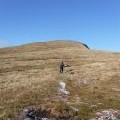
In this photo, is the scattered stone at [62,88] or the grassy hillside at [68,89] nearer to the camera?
the grassy hillside at [68,89]

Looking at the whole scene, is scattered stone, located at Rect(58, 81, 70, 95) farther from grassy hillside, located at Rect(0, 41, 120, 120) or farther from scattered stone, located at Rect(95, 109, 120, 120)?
scattered stone, located at Rect(95, 109, 120, 120)

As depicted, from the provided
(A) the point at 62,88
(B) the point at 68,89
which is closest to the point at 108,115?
(B) the point at 68,89

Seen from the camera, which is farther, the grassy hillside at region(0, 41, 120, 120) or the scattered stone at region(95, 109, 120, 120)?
the grassy hillside at region(0, 41, 120, 120)

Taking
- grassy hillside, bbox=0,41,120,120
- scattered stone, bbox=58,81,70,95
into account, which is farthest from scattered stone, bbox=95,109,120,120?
scattered stone, bbox=58,81,70,95

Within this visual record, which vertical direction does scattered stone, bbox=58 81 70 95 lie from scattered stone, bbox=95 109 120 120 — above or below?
above

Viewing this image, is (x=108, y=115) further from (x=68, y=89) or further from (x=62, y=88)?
(x=62, y=88)

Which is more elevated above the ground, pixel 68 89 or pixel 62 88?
pixel 62 88

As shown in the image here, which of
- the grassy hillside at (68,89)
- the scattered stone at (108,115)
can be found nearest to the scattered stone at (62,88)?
the grassy hillside at (68,89)

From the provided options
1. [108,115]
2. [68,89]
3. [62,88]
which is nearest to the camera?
[108,115]

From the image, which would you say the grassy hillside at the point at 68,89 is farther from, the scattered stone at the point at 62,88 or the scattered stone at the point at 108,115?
the scattered stone at the point at 108,115

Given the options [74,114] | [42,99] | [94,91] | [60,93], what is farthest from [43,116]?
[94,91]

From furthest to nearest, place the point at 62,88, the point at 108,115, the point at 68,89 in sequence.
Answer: the point at 62,88
the point at 68,89
the point at 108,115

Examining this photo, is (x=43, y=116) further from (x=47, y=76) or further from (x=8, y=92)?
(x=47, y=76)

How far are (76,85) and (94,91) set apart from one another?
585cm
